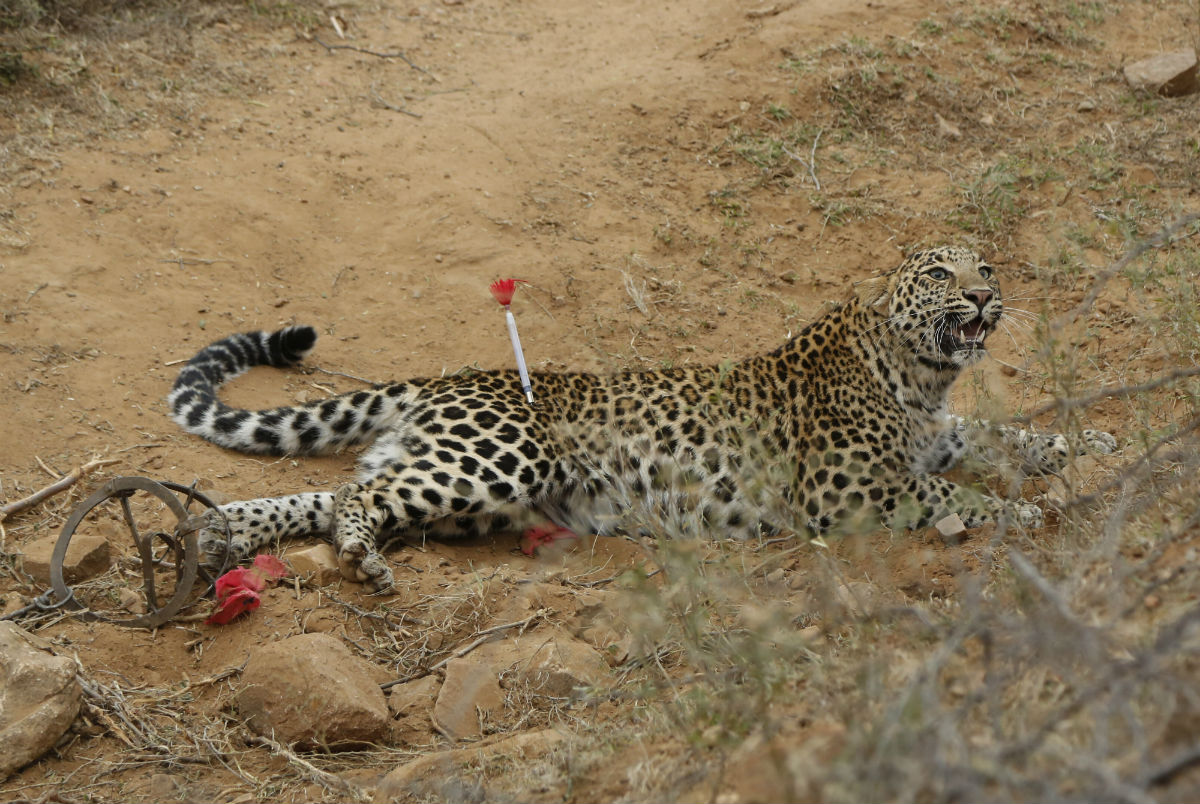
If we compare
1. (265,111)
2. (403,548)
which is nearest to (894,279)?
(403,548)

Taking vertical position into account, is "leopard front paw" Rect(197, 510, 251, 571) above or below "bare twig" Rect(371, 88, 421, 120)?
below

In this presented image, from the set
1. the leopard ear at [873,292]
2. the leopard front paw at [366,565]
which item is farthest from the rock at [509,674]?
the leopard ear at [873,292]

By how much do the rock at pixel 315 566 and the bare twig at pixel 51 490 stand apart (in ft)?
4.77

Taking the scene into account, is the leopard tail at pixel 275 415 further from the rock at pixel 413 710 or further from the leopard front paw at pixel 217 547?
the rock at pixel 413 710

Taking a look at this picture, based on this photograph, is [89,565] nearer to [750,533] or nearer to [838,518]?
[750,533]

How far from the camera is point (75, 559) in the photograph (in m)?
6.24

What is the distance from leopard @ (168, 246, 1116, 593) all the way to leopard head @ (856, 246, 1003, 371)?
1cm

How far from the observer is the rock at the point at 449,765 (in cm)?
469

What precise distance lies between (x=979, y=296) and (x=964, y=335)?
1.00 ft

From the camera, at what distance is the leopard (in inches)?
293

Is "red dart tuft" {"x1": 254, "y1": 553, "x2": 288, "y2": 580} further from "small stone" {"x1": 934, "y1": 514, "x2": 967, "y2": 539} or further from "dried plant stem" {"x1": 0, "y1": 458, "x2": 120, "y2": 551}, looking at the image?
"small stone" {"x1": 934, "y1": 514, "x2": 967, "y2": 539}

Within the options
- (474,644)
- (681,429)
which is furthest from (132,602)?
(681,429)

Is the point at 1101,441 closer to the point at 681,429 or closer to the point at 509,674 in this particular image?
the point at 681,429

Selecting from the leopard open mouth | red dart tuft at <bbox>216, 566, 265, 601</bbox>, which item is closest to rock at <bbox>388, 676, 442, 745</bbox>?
red dart tuft at <bbox>216, 566, 265, 601</bbox>
